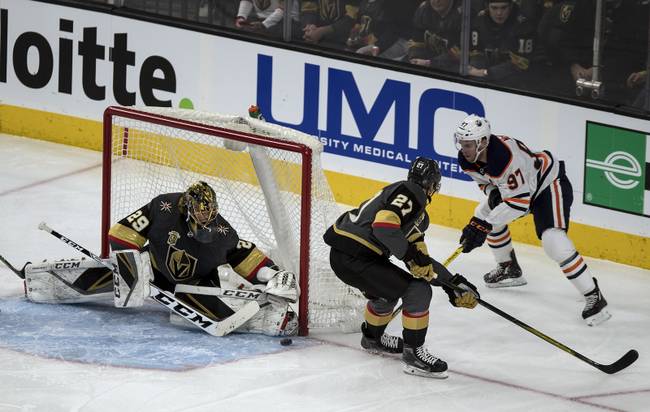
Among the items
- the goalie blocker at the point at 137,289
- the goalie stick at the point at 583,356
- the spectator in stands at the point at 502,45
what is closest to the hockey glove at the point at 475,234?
the goalie stick at the point at 583,356

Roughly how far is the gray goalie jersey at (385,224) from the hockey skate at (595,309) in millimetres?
1142

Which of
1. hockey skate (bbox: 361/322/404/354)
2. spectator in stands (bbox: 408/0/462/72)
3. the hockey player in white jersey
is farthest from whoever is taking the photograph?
spectator in stands (bbox: 408/0/462/72)

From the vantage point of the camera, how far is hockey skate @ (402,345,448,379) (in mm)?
6469

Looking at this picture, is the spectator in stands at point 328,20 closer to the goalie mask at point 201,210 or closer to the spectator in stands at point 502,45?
the spectator in stands at point 502,45

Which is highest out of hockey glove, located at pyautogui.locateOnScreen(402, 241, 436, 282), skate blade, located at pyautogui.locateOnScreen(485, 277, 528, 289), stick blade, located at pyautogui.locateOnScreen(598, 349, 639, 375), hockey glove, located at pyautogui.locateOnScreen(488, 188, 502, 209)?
hockey glove, located at pyautogui.locateOnScreen(402, 241, 436, 282)

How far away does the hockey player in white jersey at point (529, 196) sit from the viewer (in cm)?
720

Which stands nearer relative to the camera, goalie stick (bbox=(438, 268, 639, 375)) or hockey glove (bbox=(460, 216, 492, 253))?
goalie stick (bbox=(438, 268, 639, 375))

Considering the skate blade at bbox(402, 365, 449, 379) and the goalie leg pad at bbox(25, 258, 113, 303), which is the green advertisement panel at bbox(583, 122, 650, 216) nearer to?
the skate blade at bbox(402, 365, 449, 379)

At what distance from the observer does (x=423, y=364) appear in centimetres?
647

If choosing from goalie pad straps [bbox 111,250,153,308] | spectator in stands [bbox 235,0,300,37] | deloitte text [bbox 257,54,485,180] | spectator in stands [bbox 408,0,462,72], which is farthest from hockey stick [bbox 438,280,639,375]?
spectator in stands [bbox 235,0,300,37]

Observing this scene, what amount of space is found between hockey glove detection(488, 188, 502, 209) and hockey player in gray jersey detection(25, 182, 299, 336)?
113cm

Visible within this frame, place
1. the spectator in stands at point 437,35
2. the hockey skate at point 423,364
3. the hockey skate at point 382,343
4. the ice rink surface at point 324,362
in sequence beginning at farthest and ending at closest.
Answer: the spectator in stands at point 437,35
the hockey skate at point 382,343
the hockey skate at point 423,364
the ice rink surface at point 324,362

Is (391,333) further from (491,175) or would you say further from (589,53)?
(589,53)

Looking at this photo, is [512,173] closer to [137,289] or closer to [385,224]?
[385,224]
